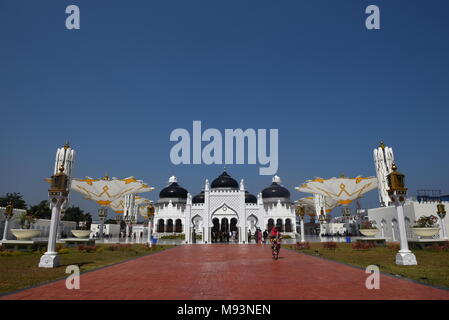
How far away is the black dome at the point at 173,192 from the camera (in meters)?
55.9

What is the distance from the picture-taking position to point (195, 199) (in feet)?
182

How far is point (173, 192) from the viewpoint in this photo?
56.1 meters

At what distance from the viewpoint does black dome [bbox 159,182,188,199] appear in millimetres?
55938

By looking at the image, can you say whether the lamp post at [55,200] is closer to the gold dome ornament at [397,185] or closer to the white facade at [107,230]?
the gold dome ornament at [397,185]

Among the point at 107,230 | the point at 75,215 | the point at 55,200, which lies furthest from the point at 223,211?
the point at 75,215

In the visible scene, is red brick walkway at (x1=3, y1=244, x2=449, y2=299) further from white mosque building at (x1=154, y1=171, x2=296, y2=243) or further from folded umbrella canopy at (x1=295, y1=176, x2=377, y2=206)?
folded umbrella canopy at (x1=295, y1=176, x2=377, y2=206)

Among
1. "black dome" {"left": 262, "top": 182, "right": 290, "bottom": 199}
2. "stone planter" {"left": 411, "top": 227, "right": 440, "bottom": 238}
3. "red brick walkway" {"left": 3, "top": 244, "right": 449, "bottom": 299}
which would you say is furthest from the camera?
"black dome" {"left": 262, "top": 182, "right": 290, "bottom": 199}

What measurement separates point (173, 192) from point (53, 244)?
44707 mm

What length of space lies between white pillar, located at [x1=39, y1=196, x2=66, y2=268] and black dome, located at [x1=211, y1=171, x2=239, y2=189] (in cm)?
3803

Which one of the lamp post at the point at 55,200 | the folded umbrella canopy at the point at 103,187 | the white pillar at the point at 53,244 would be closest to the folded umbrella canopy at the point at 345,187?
the folded umbrella canopy at the point at 103,187

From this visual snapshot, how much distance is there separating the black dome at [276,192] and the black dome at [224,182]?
784 centimetres

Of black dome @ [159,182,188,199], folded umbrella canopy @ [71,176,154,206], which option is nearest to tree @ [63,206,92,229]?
black dome @ [159,182,188,199]
